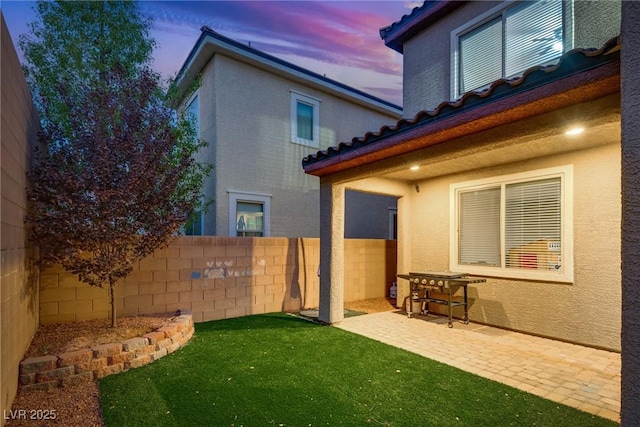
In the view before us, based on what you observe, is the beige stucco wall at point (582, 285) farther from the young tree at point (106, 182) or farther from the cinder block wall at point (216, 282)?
the young tree at point (106, 182)

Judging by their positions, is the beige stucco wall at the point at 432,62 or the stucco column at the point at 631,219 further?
the beige stucco wall at the point at 432,62

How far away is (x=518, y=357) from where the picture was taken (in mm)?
4938

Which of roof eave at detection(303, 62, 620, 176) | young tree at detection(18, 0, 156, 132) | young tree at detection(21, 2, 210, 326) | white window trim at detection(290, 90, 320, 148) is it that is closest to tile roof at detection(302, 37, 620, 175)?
roof eave at detection(303, 62, 620, 176)

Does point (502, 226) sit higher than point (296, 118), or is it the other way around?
point (296, 118)

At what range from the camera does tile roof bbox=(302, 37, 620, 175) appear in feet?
9.26

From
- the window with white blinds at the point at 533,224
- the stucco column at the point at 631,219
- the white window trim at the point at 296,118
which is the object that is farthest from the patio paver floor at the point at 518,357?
the white window trim at the point at 296,118

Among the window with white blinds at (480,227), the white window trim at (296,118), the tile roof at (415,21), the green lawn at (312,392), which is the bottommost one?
the green lawn at (312,392)

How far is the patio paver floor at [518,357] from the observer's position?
3.82 m

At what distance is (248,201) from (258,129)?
2.20 metres

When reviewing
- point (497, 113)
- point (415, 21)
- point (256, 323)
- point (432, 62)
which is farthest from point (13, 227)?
point (415, 21)

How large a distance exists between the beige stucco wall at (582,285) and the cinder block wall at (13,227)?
7.20 metres

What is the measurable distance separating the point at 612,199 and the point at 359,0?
9.29 meters

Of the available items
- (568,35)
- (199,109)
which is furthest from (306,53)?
(568,35)

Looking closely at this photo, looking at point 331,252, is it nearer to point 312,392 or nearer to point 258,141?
point 312,392
